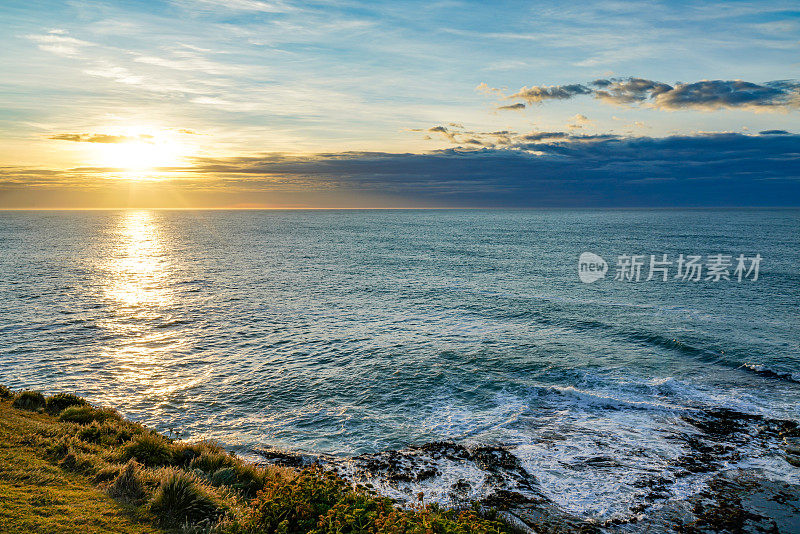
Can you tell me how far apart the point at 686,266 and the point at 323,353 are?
7312cm

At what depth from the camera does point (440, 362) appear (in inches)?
1352

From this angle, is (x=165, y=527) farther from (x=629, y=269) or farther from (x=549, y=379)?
(x=629, y=269)

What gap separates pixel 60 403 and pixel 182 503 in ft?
47.9

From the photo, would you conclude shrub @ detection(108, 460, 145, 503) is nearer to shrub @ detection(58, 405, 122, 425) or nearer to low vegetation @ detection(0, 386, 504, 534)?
low vegetation @ detection(0, 386, 504, 534)

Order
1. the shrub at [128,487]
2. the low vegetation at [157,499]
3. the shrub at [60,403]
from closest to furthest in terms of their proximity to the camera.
→ the low vegetation at [157,499] → the shrub at [128,487] → the shrub at [60,403]

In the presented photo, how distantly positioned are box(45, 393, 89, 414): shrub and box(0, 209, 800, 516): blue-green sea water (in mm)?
4425

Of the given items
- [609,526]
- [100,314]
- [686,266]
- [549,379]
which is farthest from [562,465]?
[686,266]

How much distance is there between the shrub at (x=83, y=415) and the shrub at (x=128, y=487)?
898 cm

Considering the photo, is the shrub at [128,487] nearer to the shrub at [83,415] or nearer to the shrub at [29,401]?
the shrub at [83,415]

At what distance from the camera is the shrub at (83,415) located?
768 inches

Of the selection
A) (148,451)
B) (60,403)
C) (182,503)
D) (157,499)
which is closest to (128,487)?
(157,499)

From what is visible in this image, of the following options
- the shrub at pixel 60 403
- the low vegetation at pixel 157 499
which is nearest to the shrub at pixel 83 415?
the shrub at pixel 60 403

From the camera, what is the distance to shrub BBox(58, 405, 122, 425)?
19516 mm

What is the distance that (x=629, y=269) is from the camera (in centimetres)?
8194
